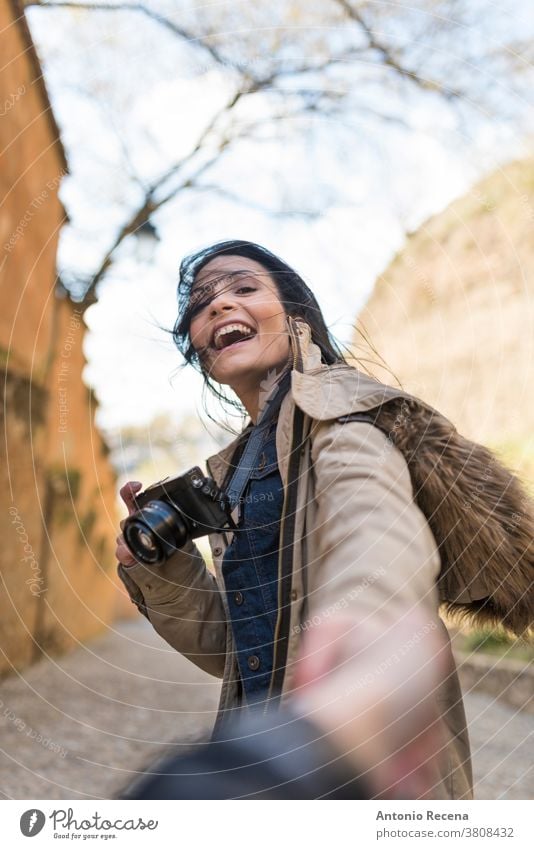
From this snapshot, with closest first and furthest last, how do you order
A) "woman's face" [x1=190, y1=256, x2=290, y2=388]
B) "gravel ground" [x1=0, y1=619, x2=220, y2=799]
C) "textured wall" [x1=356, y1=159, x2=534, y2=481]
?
"woman's face" [x1=190, y1=256, x2=290, y2=388] < "gravel ground" [x1=0, y1=619, x2=220, y2=799] < "textured wall" [x1=356, y1=159, x2=534, y2=481]

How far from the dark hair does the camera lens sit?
26 centimetres

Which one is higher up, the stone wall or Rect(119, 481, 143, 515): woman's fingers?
the stone wall

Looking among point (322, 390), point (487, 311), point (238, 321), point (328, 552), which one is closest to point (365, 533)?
point (328, 552)

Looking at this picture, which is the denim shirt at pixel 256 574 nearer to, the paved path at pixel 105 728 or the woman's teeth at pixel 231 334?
the woman's teeth at pixel 231 334

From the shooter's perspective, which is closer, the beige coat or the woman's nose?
the beige coat

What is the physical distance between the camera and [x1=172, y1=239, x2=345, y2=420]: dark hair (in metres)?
1.05

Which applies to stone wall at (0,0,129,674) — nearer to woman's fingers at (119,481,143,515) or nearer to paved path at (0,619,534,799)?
paved path at (0,619,534,799)

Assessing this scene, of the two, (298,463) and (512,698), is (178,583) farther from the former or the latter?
(512,698)

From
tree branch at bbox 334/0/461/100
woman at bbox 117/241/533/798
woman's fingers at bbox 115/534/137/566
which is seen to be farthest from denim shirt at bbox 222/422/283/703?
tree branch at bbox 334/0/461/100

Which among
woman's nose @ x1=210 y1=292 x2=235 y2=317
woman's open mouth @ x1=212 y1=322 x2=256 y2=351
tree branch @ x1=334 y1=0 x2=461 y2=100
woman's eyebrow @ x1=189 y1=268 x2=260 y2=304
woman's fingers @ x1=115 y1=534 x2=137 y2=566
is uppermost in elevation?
tree branch @ x1=334 y1=0 x2=461 y2=100

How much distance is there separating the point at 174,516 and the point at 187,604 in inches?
5.6

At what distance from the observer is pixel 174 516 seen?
937 mm

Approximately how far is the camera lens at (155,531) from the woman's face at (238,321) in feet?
0.59

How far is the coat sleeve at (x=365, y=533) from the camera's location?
0.69 metres
